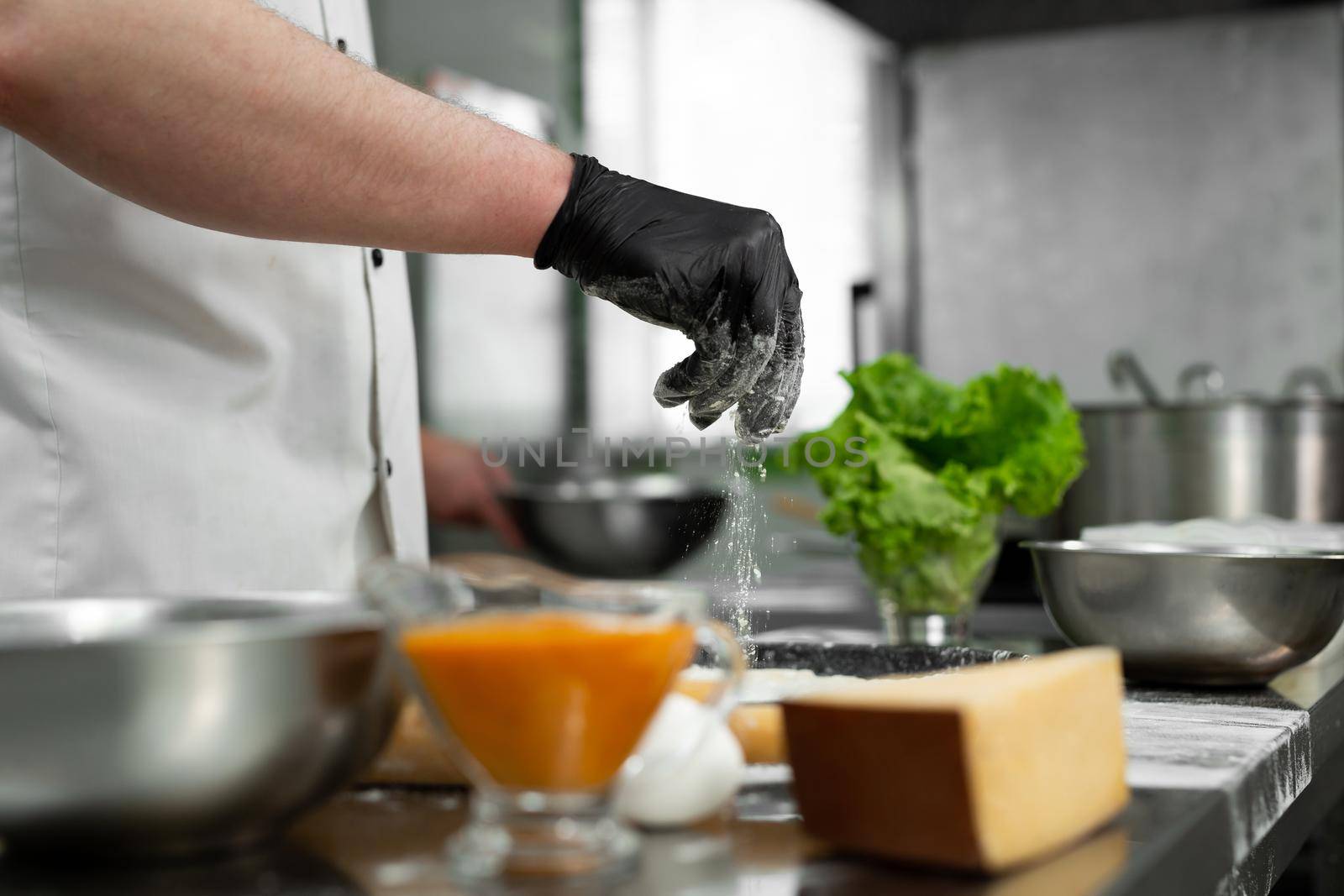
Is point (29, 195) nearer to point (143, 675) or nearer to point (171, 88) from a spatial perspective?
point (171, 88)

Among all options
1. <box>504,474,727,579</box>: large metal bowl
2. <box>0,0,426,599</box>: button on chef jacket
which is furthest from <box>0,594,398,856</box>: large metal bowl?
<box>504,474,727,579</box>: large metal bowl

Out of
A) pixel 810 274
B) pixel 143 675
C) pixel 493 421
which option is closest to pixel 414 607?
pixel 143 675

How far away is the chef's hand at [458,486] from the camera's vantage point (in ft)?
6.56

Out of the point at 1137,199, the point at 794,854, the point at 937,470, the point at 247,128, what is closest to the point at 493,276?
the point at 1137,199

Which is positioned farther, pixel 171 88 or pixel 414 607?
pixel 171 88

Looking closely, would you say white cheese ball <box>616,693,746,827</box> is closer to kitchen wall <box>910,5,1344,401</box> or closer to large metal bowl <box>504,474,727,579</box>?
large metal bowl <box>504,474,727,579</box>

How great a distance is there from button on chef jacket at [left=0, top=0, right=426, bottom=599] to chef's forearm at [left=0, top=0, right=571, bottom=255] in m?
0.26

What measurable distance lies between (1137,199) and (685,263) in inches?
95.8

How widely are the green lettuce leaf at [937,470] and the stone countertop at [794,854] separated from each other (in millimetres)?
558

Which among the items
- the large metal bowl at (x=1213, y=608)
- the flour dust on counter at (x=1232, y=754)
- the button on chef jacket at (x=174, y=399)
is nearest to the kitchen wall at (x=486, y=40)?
the button on chef jacket at (x=174, y=399)

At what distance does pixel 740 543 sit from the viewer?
0.98 meters

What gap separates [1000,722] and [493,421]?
239cm

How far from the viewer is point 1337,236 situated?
2896 mm

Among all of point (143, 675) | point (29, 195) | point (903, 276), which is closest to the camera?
point (143, 675)
